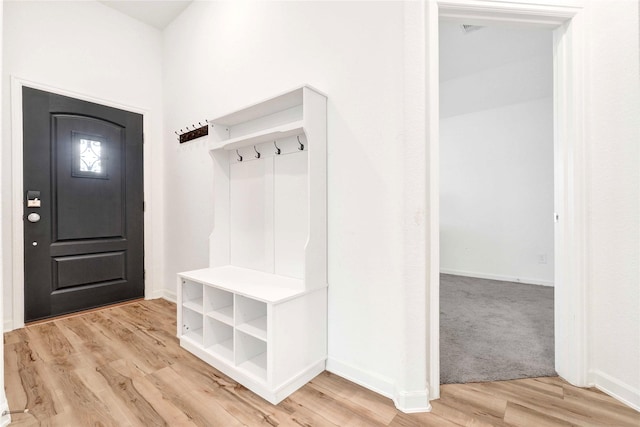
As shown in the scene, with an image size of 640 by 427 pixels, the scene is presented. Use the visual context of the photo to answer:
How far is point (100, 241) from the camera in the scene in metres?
2.96

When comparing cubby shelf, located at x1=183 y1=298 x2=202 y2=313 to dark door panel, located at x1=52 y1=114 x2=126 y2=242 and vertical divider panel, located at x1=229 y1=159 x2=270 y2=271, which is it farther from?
dark door panel, located at x1=52 y1=114 x2=126 y2=242

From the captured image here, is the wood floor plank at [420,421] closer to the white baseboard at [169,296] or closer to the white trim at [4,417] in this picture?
the white trim at [4,417]

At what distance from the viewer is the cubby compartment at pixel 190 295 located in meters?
2.14

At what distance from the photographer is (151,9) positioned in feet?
10.2

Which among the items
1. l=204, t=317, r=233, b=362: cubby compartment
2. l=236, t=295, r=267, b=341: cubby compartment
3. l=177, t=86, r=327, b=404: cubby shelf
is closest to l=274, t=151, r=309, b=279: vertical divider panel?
l=177, t=86, r=327, b=404: cubby shelf

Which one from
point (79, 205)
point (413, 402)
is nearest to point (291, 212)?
point (413, 402)

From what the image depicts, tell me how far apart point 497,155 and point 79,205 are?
5072 mm

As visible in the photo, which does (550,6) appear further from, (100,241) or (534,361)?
(100,241)

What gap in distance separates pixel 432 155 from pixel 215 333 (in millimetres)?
1809

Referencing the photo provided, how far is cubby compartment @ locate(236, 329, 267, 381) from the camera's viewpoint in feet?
5.58

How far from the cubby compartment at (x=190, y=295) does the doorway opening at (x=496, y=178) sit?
6.71 feet

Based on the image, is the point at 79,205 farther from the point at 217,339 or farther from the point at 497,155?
the point at 497,155

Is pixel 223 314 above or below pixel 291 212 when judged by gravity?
below

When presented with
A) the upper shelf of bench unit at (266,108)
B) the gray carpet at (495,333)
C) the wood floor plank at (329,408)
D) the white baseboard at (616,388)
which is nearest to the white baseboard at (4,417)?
the wood floor plank at (329,408)
